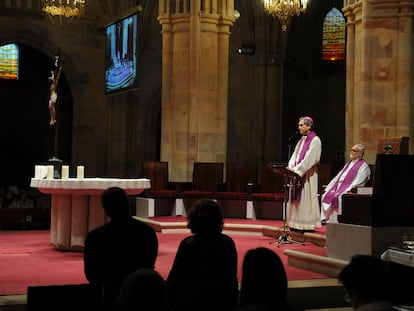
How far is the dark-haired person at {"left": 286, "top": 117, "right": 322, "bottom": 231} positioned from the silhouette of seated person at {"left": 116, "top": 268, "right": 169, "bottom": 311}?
709cm

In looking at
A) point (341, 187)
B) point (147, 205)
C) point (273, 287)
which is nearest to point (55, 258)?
point (341, 187)

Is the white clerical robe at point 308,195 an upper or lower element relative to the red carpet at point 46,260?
upper

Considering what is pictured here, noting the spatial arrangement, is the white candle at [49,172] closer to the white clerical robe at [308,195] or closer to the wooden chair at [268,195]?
the white clerical robe at [308,195]

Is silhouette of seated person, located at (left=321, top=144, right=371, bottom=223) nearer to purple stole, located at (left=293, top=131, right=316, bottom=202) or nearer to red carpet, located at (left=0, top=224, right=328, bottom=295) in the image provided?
purple stole, located at (left=293, top=131, right=316, bottom=202)

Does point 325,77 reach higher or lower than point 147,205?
higher

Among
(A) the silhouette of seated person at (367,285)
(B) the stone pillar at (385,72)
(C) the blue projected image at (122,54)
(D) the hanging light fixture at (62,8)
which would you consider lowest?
(A) the silhouette of seated person at (367,285)

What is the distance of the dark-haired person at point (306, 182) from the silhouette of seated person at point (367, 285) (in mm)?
6605

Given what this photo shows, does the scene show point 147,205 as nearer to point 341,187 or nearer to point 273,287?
point 341,187

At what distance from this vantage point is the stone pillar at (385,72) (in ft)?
35.7

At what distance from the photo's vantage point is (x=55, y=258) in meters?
8.70

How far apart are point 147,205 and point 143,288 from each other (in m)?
10.4

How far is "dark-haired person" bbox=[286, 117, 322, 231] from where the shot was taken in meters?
10.1

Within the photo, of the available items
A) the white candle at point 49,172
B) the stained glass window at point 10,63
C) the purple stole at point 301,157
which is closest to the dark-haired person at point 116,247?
the white candle at point 49,172

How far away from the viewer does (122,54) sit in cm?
1683
